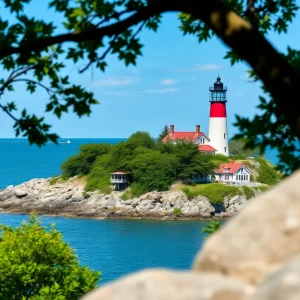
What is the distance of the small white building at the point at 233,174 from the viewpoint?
76588 millimetres

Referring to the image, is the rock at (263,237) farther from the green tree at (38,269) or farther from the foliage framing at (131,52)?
the green tree at (38,269)

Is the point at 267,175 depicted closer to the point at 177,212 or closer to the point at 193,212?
the point at 193,212

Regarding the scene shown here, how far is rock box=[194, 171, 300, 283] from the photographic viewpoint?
10.1 ft

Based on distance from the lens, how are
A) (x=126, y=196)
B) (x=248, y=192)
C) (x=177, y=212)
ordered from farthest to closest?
(x=126, y=196) < (x=248, y=192) < (x=177, y=212)

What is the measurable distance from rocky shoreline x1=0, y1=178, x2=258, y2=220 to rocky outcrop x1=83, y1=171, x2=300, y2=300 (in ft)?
208

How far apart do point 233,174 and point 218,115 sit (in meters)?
8.88

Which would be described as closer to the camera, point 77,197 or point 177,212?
point 177,212

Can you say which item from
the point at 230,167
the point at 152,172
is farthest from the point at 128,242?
the point at 230,167

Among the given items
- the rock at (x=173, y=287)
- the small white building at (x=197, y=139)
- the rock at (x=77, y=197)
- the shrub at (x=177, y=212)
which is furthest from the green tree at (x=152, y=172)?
the rock at (x=173, y=287)

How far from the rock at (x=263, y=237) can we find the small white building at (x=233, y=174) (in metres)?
73.4

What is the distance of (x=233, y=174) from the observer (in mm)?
76500

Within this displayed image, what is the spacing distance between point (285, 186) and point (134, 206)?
6714cm

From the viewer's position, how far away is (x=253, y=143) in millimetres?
4539

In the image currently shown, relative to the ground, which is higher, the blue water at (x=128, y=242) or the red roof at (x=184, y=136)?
the red roof at (x=184, y=136)
